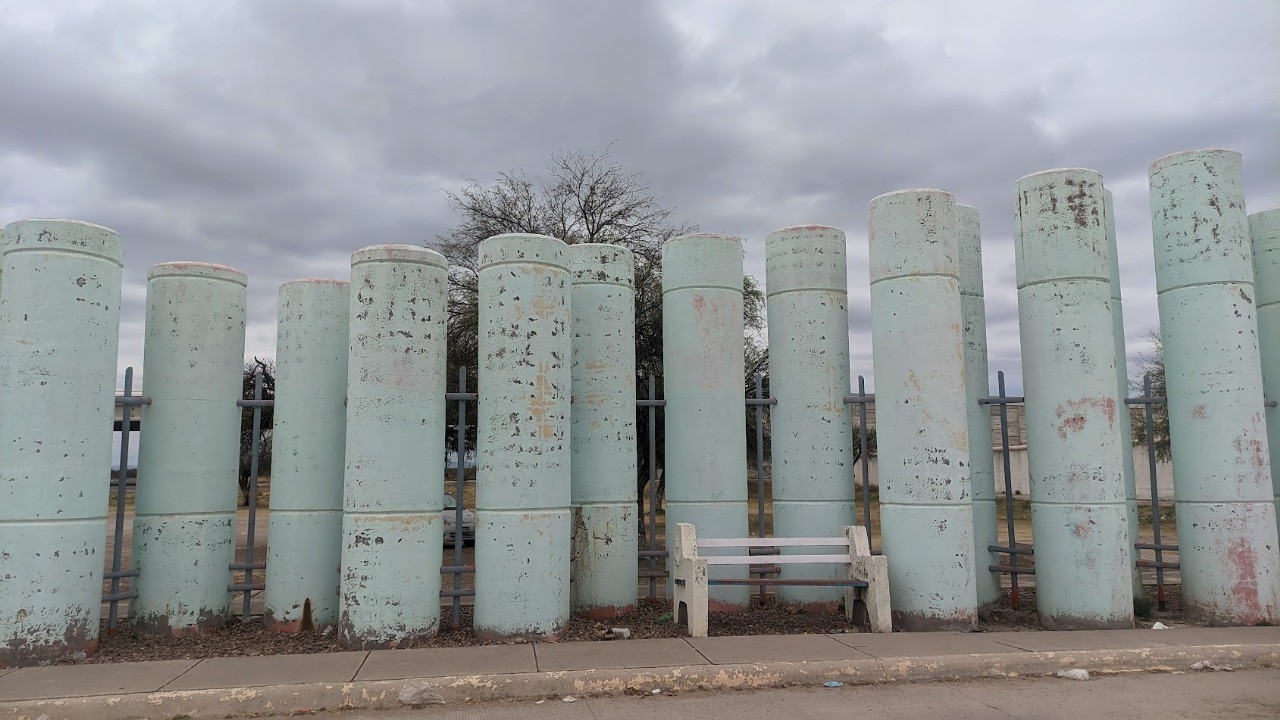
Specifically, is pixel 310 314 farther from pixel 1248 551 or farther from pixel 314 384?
pixel 1248 551

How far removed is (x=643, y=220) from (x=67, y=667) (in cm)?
1575

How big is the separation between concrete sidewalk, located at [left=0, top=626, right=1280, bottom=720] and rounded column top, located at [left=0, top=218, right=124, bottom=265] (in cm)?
327

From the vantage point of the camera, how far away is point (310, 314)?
319 inches

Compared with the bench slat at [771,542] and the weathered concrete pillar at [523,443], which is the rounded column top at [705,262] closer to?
the weathered concrete pillar at [523,443]

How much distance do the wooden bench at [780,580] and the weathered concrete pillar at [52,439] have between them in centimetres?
486

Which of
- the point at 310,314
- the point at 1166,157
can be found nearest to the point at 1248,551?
the point at 1166,157

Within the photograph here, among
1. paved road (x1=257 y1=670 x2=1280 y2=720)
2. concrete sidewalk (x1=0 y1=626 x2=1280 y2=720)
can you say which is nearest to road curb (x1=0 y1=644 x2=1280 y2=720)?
concrete sidewalk (x1=0 y1=626 x2=1280 y2=720)

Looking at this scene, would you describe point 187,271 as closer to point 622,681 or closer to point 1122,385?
point 622,681

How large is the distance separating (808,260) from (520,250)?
10.2 feet

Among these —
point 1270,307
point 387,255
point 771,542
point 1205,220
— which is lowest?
point 771,542

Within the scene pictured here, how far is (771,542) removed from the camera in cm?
800

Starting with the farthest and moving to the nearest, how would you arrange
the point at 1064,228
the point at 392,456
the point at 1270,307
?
the point at 1270,307
the point at 1064,228
the point at 392,456

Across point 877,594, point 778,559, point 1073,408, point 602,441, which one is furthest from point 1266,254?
point 602,441

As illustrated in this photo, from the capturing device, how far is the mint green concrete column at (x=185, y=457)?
306 inches
